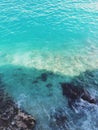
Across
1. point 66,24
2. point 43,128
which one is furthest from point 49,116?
point 66,24

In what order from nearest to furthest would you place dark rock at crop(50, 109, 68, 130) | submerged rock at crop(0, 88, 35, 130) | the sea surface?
submerged rock at crop(0, 88, 35, 130) → dark rock at crop(50, 109, 68, 130) → the sea surface

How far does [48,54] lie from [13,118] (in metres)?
9.46

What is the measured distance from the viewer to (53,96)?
52.6ft

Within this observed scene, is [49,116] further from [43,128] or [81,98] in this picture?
[81,98]

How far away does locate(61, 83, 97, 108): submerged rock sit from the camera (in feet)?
50.2

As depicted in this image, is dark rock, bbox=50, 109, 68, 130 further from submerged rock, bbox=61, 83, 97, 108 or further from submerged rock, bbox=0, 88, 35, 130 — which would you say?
submerged rock, bbox=0, 88, 35, 130

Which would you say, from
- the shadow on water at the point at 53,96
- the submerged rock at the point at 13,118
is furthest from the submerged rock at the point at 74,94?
the submerged rock at the point at 13,118

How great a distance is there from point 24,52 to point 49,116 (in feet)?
31.8

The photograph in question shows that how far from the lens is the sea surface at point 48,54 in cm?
1489

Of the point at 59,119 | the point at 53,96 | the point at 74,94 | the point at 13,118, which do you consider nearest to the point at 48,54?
the point at 53,96

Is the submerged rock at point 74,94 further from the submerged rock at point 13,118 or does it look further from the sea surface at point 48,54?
the submerged rock at point 13,118

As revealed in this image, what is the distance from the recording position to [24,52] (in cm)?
2148

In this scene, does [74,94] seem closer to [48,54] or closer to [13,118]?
[13,118]

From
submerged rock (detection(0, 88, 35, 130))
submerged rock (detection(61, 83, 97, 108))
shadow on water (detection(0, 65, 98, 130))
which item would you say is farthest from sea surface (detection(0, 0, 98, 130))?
submerged rock (detection(0, 88, 35, 130))
